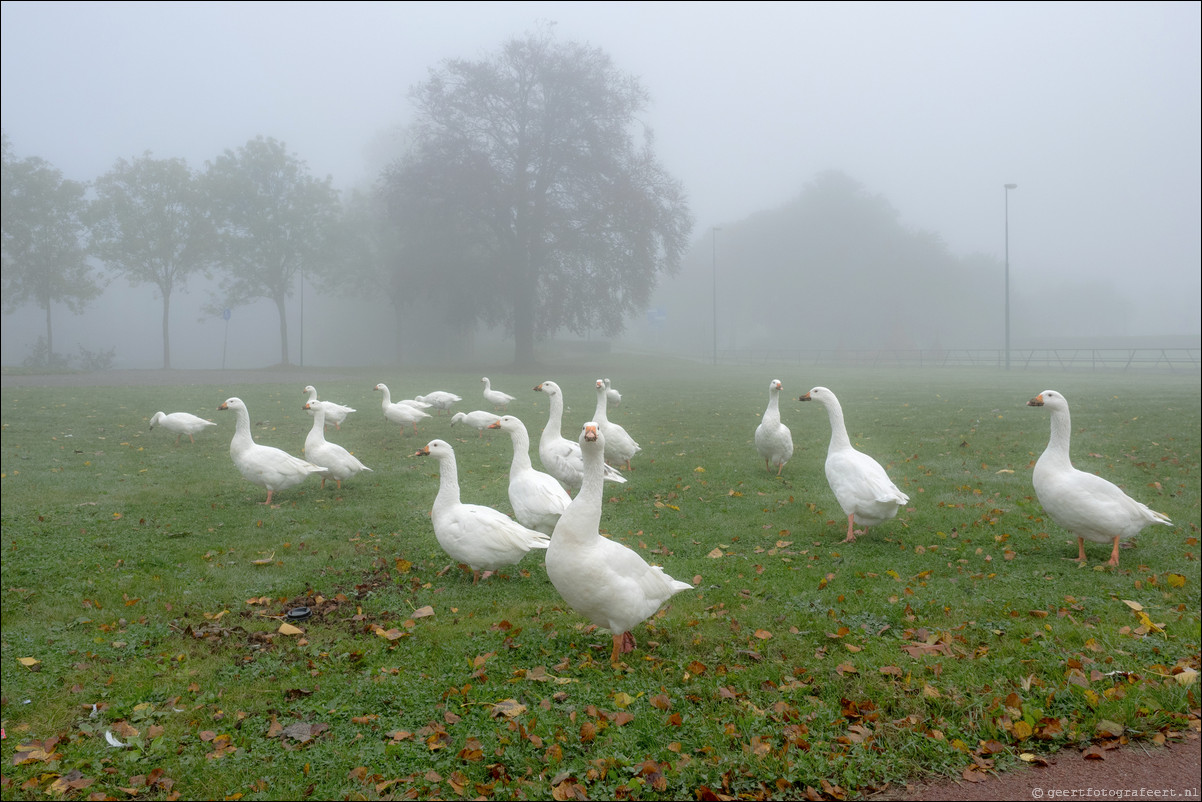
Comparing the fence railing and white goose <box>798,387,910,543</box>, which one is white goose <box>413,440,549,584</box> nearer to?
white goose <box>798,387,910,543</box>

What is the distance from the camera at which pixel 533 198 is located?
17109 mm

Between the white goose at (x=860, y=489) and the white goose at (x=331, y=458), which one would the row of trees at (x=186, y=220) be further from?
the white goose at (x=860, y=489)

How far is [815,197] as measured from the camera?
21953 millimetres

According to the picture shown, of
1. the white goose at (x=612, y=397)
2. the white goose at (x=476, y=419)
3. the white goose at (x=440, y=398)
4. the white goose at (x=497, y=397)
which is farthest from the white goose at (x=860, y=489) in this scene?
the white goose at (x=440, y=398)

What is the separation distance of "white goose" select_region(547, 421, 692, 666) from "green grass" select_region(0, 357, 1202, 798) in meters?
0.33

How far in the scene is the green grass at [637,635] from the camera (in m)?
3.08

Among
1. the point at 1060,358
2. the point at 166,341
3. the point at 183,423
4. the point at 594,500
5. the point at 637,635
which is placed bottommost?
the point at 637,635

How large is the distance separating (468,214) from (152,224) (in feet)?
32.3

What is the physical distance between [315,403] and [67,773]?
6147 mm

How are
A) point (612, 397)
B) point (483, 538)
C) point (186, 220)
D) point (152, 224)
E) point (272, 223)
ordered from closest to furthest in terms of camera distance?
point (483, 538) < point (612, 397) < point (186, 220) < point (152, 224) < point (272, 223)

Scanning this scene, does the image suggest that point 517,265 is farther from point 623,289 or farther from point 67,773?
point 67,773

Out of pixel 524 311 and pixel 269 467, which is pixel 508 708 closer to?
pixel 269 467

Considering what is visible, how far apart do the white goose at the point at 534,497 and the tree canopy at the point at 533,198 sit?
8.15 metres

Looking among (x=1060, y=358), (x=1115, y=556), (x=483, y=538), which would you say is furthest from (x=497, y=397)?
(x=1115, y=556)
